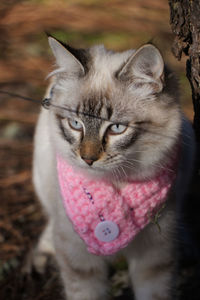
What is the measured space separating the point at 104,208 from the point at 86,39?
239 centimetres

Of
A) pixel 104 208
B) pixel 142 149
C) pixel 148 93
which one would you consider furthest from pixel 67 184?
pixel 148 93

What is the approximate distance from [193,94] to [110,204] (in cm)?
61

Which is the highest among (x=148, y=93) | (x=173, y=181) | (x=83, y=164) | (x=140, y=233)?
(x=148, y=93)

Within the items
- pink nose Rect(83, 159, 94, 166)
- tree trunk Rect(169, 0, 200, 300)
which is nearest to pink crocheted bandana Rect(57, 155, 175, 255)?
pink nose Rect(83, 159, 94, 166)

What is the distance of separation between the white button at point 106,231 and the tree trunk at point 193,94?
40cm

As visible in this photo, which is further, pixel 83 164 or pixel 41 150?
pixel 41 150

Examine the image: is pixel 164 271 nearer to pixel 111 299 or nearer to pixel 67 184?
pixel 111 299

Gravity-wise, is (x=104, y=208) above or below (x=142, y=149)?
below

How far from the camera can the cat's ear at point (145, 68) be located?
144 cm

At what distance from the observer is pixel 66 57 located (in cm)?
164

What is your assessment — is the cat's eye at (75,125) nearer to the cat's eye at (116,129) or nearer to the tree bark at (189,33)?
the cat's eye at (116,129)

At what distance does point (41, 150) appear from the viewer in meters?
2.32

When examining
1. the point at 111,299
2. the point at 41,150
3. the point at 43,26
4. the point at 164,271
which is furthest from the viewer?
the point at 43,26

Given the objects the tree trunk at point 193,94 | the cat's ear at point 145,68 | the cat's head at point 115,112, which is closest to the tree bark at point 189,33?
the tree trunk at point 193,94
